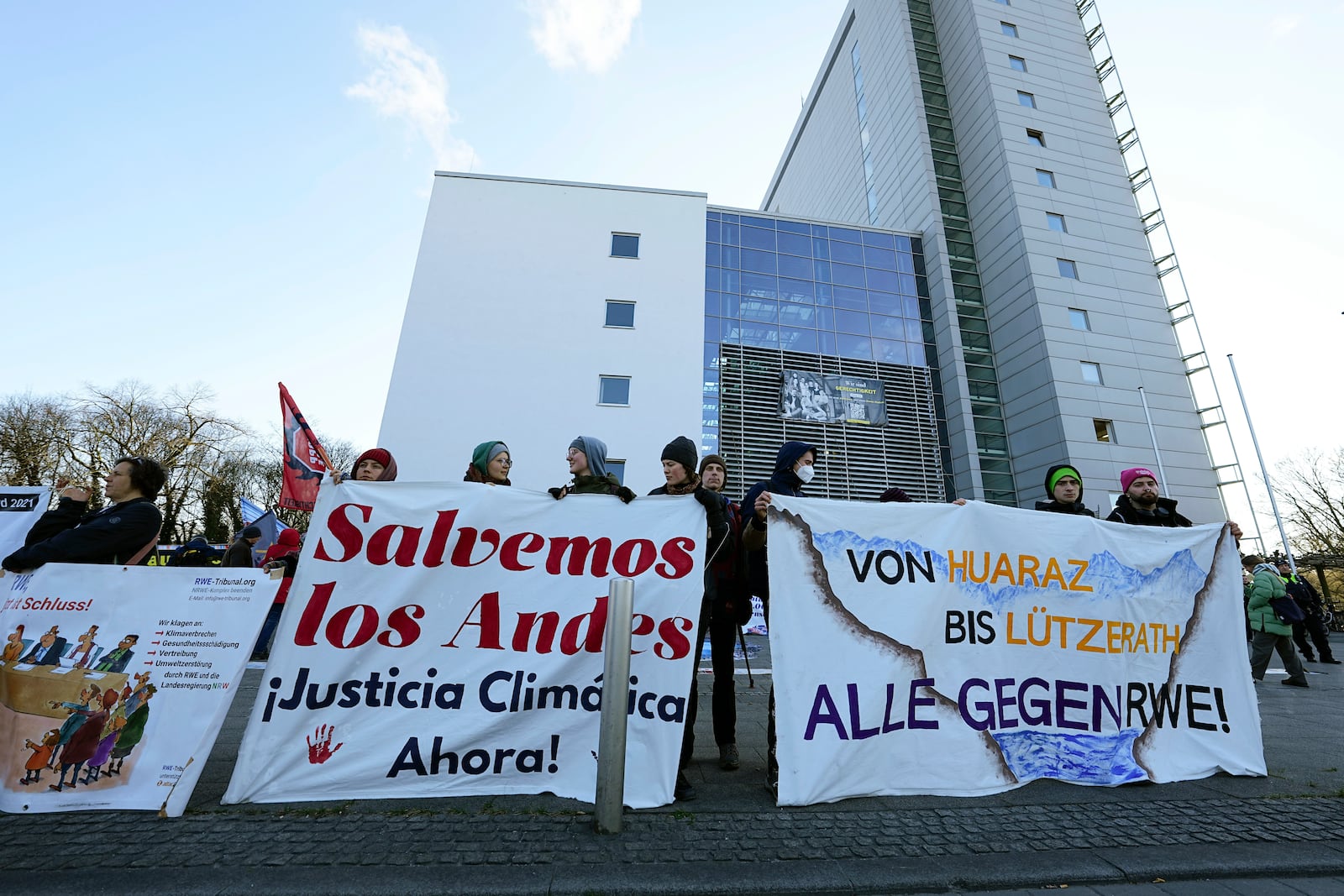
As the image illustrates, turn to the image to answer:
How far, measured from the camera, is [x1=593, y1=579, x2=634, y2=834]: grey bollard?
265cm

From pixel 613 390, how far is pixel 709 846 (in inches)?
682

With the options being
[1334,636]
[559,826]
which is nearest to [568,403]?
[559,826]

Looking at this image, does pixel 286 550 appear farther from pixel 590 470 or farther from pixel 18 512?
pixel 590 470

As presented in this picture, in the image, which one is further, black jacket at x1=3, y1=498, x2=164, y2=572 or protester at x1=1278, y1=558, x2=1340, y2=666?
protester at x1=1278, y1=558, x2=1340, y2=666

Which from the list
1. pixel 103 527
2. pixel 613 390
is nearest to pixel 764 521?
pixel 103 527

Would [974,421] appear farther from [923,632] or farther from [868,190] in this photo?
[923,632]

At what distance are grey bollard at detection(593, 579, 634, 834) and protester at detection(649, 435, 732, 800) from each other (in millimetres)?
497

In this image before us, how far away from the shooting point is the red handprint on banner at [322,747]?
3000 mm

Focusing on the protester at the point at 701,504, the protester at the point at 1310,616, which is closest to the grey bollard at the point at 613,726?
the protester at the point at 701,504

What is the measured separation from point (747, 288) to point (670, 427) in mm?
7741

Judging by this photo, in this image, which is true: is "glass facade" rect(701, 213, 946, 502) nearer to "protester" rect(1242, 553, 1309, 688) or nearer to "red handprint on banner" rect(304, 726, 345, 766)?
"protester" rect(1242, 553, 1309, 688)

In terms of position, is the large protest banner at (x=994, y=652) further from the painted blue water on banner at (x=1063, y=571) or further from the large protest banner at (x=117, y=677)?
the large protest banner at (x=117, y=677)

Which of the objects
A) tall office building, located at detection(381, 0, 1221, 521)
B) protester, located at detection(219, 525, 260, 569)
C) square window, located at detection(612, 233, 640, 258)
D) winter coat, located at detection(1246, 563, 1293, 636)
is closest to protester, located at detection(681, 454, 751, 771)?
protester, located at detection(219, 525, 260, 569)

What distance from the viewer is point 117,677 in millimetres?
2955
